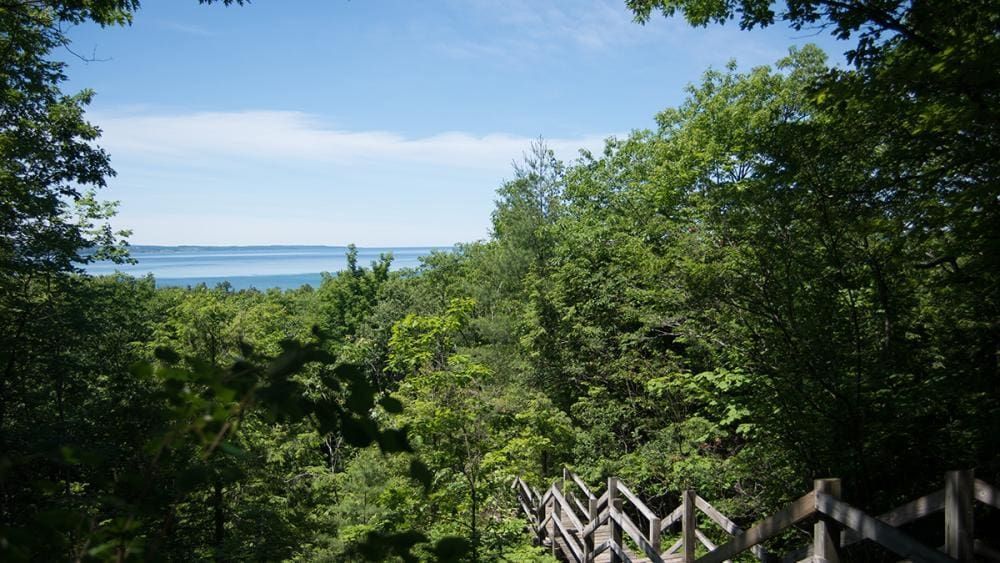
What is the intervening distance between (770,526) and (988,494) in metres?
1.13

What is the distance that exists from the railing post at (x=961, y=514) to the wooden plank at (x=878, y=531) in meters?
0.27

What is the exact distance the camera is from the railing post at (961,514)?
294 cm

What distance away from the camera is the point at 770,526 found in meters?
3.65

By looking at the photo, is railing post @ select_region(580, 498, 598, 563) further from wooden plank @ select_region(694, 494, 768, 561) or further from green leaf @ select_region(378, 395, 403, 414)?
green leaf @ select_region(378, 395, 403, 414)

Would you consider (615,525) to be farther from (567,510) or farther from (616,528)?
(567,510)

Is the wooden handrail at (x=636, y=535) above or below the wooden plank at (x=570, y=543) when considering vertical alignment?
above

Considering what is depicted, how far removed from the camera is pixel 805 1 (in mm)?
5328

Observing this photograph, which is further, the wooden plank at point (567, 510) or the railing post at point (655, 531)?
the wooden plank at point (567, 510)

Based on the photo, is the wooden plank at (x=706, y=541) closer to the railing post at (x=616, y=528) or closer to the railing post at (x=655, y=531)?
the railing post at (x=655, y=531)

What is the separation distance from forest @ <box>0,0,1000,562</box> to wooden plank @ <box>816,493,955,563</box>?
5.29ft

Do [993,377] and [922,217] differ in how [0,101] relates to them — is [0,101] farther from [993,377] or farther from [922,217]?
[993,377]

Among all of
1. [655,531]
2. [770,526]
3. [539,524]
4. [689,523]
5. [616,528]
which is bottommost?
[539,524]

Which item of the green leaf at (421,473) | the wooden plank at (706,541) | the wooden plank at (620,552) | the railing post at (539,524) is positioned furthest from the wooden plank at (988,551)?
the railing post at (539,524)

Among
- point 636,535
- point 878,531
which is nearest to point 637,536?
point 636,535
